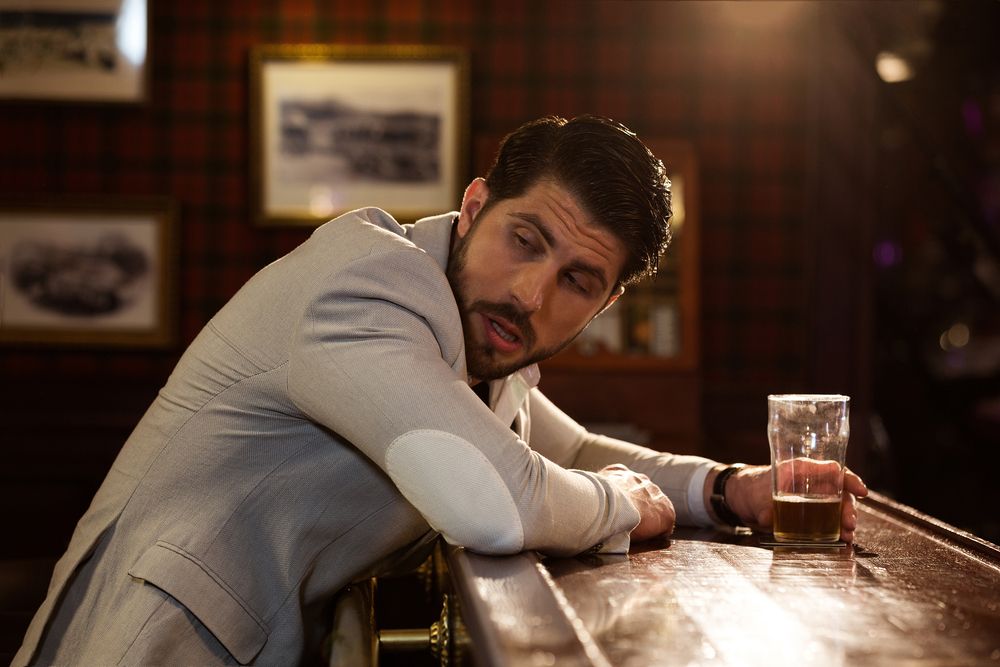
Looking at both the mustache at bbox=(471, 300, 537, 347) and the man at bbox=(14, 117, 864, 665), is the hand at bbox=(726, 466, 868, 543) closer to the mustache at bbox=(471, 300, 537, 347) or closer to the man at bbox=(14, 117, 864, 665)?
the man at bbox=(14, 117, 864, 665)

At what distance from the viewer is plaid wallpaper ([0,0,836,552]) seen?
4348mm

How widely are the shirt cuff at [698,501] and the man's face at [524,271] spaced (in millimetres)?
324

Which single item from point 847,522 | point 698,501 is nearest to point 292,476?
point 698,501

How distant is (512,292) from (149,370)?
124 inches

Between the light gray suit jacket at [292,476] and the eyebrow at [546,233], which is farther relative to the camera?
the eyebrow at [546,233]

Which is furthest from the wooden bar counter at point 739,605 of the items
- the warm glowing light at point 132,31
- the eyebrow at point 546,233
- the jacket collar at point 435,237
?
the warm glowing light at point 132,31

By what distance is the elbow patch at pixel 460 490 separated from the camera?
1.21 m

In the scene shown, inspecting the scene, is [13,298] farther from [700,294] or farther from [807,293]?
[807,293]

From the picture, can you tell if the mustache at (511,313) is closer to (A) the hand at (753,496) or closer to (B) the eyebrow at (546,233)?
(B) the eyebrow at (546,233)

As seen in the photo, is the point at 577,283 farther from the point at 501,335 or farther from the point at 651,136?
the point at 651,136

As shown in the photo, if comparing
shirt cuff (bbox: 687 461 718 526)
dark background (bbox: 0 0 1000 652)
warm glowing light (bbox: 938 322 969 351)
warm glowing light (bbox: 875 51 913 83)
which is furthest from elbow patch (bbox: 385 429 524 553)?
warm glowing light (bbox: 938 322 969 351)

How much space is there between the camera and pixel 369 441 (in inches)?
49.8

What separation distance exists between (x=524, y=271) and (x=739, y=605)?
68 centimetres

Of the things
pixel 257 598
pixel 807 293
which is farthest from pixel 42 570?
pixel 807 293
